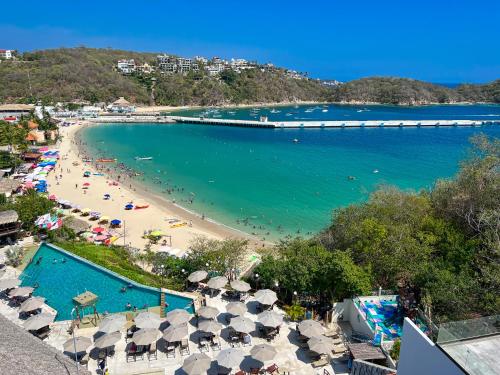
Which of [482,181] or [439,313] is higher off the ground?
[482,181]

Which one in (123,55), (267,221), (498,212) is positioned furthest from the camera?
(123,55)

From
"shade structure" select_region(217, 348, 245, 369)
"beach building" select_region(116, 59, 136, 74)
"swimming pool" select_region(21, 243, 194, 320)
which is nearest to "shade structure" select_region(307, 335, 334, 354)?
"shade structure" select_region(217, 348, 245, 369)

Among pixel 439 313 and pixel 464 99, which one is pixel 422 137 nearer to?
pixel 439 313

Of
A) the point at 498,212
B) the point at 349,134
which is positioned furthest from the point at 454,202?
the point at 349,134

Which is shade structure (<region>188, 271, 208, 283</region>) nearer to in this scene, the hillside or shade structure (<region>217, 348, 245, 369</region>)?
shade structure (<region>217, 348, 245, 369</region>)

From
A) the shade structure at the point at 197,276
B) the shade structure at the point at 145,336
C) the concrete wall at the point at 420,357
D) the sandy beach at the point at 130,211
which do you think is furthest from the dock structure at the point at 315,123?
the concrete wall at the point at 420,357

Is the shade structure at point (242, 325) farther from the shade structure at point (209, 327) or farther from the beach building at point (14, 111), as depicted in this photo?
the beach building at point (14, 111)
